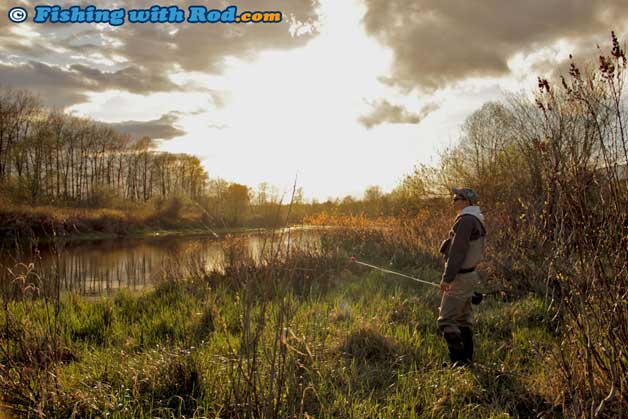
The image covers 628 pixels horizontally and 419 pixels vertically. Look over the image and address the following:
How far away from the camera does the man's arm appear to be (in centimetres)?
429

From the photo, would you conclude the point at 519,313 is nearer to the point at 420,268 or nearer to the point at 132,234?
the point at 420,268

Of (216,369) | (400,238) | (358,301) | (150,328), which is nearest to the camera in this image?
(216,369)

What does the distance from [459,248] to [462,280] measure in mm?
383

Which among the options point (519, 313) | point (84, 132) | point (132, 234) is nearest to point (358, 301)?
point (519, 313)

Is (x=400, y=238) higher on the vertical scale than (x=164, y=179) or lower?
lower

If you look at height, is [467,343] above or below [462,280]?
below

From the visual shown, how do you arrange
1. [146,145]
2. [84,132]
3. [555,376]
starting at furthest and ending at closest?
[146,145] < [84,132] < [555,376]

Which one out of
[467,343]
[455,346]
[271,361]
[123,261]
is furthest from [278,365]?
[123,261]

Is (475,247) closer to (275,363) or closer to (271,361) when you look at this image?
(275,363)

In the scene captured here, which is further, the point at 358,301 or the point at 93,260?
the point at 93,260

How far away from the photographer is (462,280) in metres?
4.41

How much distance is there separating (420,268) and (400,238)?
283 centimetres

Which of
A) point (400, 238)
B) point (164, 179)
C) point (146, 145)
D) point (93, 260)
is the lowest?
point (93, 260)

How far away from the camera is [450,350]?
435 centimetres
